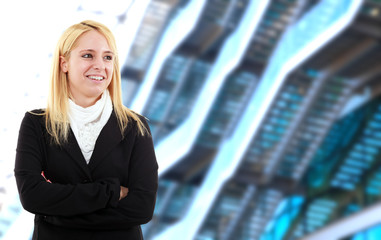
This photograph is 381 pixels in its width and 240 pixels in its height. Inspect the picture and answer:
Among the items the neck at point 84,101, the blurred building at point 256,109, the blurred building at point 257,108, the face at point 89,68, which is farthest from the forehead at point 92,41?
the blurred building at point 257,108

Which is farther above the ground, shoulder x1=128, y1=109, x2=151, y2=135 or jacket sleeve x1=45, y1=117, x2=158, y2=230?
shoulder x1=128, y1=109, x2=151, y2=135

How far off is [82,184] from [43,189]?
0.34 ft

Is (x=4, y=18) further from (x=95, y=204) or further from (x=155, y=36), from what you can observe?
(x=95, y=204)

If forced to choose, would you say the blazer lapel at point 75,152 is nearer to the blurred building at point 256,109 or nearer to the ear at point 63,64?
the ear at point 63,64

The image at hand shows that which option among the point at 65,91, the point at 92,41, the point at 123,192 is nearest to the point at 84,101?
the point at 65,91

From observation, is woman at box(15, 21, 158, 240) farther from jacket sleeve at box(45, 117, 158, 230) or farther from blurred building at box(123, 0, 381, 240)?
blurred building at box(123, 0, 381, 240)

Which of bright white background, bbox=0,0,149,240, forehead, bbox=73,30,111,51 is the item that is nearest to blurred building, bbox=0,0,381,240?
bright white background, bbox=0,0,149,240

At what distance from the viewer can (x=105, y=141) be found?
1.50m

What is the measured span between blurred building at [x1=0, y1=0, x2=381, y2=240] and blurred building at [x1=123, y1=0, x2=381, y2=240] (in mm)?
34

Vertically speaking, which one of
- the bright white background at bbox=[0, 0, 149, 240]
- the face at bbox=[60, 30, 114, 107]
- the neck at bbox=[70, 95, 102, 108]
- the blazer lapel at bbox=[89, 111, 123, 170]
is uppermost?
the bright white background at bbox=[0, 0, 149, 240]

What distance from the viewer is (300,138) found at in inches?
577

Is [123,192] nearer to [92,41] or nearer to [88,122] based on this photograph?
[88,122]

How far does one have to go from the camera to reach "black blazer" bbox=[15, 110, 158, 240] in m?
1.47

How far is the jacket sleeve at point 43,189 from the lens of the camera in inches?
57.5
